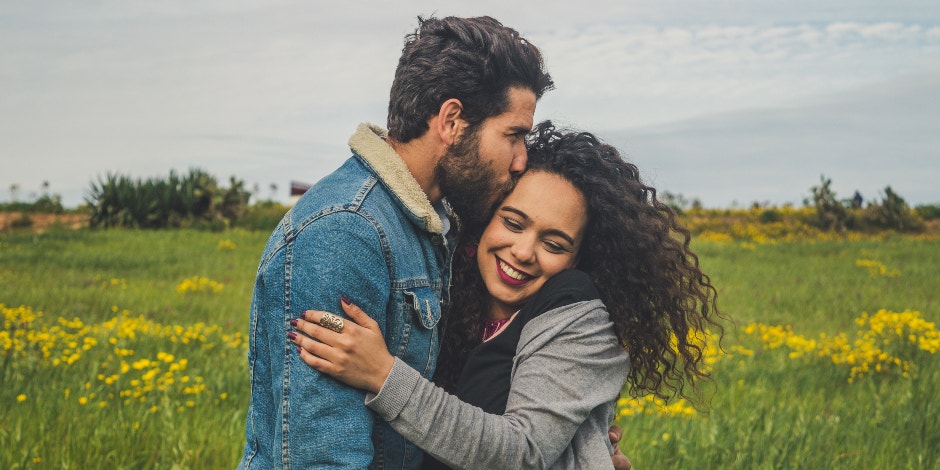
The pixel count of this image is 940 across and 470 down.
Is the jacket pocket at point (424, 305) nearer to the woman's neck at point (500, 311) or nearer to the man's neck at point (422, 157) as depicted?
the man's neck at point (422, 157)

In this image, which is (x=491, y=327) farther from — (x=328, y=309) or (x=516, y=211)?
(x=328, y=309)

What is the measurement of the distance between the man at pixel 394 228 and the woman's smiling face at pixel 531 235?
79 mm

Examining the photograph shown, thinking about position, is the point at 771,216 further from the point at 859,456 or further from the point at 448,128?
the point at 448,128

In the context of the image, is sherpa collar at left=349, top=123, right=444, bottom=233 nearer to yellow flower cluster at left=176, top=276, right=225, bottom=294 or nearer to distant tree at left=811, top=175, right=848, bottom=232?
yellow flower cluster at left=176, top=276, right=225, bottom=294

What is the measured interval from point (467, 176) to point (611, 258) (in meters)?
0.66

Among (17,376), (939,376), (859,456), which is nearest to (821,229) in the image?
(939,376)

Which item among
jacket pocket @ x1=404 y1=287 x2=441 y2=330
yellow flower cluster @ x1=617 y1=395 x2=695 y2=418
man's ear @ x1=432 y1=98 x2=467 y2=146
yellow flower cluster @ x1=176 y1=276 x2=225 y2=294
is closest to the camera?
jacket pocket @ x1=404 y1=287 x2=441 y2=330

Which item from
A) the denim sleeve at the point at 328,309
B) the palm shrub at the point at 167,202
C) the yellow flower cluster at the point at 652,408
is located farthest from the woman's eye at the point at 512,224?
the palm shrub at the point at 167,202

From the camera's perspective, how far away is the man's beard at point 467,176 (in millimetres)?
2477

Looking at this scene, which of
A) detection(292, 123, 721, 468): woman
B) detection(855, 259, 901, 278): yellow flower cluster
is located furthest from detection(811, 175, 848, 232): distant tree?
detection(292, 123, 721, 468): woman

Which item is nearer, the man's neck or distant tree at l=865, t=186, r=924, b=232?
the man's neck

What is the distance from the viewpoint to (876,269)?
1450 centimetres

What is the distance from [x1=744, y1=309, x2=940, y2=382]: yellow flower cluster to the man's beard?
211 inches

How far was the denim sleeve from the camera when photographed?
81.2 inches
